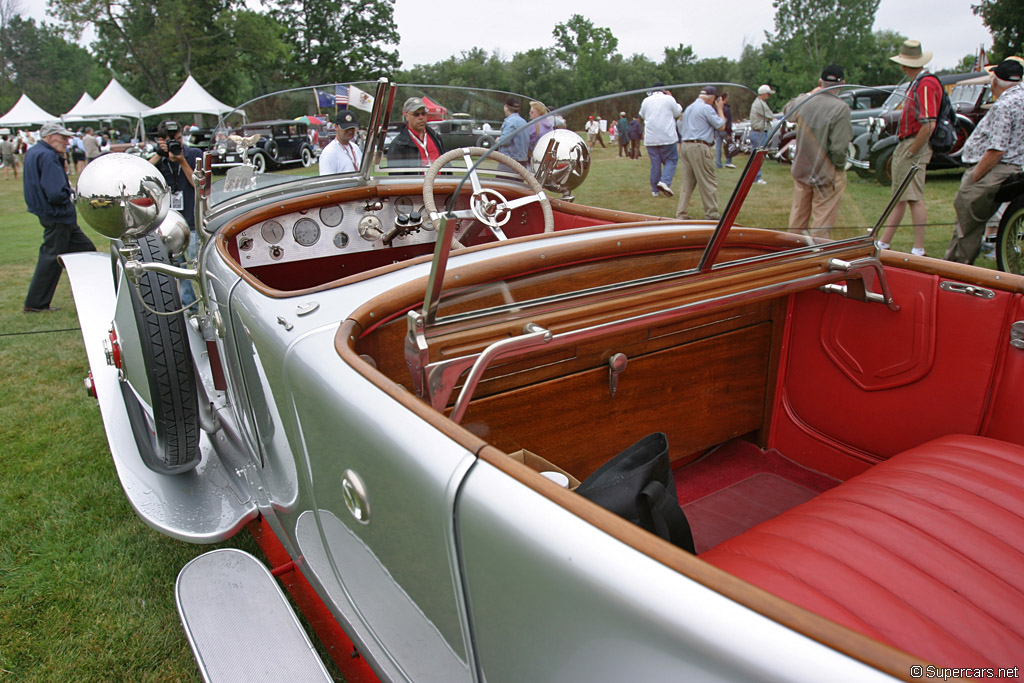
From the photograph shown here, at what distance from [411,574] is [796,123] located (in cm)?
140

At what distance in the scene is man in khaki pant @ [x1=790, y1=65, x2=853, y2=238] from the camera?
170 cm

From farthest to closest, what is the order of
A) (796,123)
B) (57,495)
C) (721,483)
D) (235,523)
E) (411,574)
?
(57,495) < (721,483) < (235,523) < (796,123) < (411,574)

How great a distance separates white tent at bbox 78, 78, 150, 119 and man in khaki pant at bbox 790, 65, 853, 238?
97.6ft

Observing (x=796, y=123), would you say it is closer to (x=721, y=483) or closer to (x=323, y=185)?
(x=721, y=483)

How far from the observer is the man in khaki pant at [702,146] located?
5.16 ft

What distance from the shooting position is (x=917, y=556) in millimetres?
1277

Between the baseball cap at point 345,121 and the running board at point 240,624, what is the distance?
1.97m

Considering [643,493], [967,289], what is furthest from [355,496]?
[967,289]

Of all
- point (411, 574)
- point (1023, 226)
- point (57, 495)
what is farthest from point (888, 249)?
point (57, 495)

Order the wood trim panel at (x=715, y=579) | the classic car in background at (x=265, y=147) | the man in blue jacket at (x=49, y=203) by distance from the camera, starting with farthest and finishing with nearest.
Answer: the man in blue jacket at (x=49, y=203)
the classic car in background at (x=265, y=147)
the wood trim panel at (x=715, y=579)

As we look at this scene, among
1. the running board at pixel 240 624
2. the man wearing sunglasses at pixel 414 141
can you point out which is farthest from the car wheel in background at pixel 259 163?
the running board at pixel 240 624

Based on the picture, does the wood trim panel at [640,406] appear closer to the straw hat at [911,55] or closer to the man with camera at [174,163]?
the straw hat at [911,55]

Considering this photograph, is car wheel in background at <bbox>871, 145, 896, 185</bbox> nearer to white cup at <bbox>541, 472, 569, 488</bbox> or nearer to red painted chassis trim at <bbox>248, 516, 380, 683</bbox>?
white cup at <bbox>541, 472, 569, 488</bbox>

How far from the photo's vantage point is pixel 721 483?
2297 millimetres
